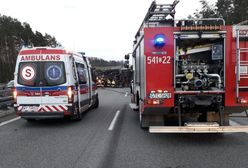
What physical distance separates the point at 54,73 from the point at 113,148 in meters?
4.75

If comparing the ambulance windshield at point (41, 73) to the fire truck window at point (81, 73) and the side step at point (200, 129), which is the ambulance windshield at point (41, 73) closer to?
the fire truck window at point (81, 73)

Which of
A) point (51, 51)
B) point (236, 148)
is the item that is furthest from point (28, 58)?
point (236, 148)

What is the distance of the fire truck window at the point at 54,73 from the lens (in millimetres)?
13234

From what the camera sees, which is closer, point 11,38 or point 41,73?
point 41,73

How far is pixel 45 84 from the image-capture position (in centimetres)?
1323

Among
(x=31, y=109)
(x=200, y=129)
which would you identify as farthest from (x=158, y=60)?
(x=31, y=109)

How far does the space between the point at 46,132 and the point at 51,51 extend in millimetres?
2777

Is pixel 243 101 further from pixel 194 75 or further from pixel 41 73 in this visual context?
pixel 41 73

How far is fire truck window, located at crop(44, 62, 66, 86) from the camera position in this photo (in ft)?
43.4

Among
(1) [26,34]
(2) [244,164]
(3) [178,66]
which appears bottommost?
(2) [244,164]

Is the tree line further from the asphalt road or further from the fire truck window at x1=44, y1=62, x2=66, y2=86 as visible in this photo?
the asphalt road

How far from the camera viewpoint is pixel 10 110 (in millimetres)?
17703

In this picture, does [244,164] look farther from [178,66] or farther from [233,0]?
[233,0]

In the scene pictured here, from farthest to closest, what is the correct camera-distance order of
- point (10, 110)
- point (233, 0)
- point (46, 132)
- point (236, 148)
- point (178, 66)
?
point (233, 0)
point (10, 110)
point (46, 132)
point (178, 66)
point (236, 148)
